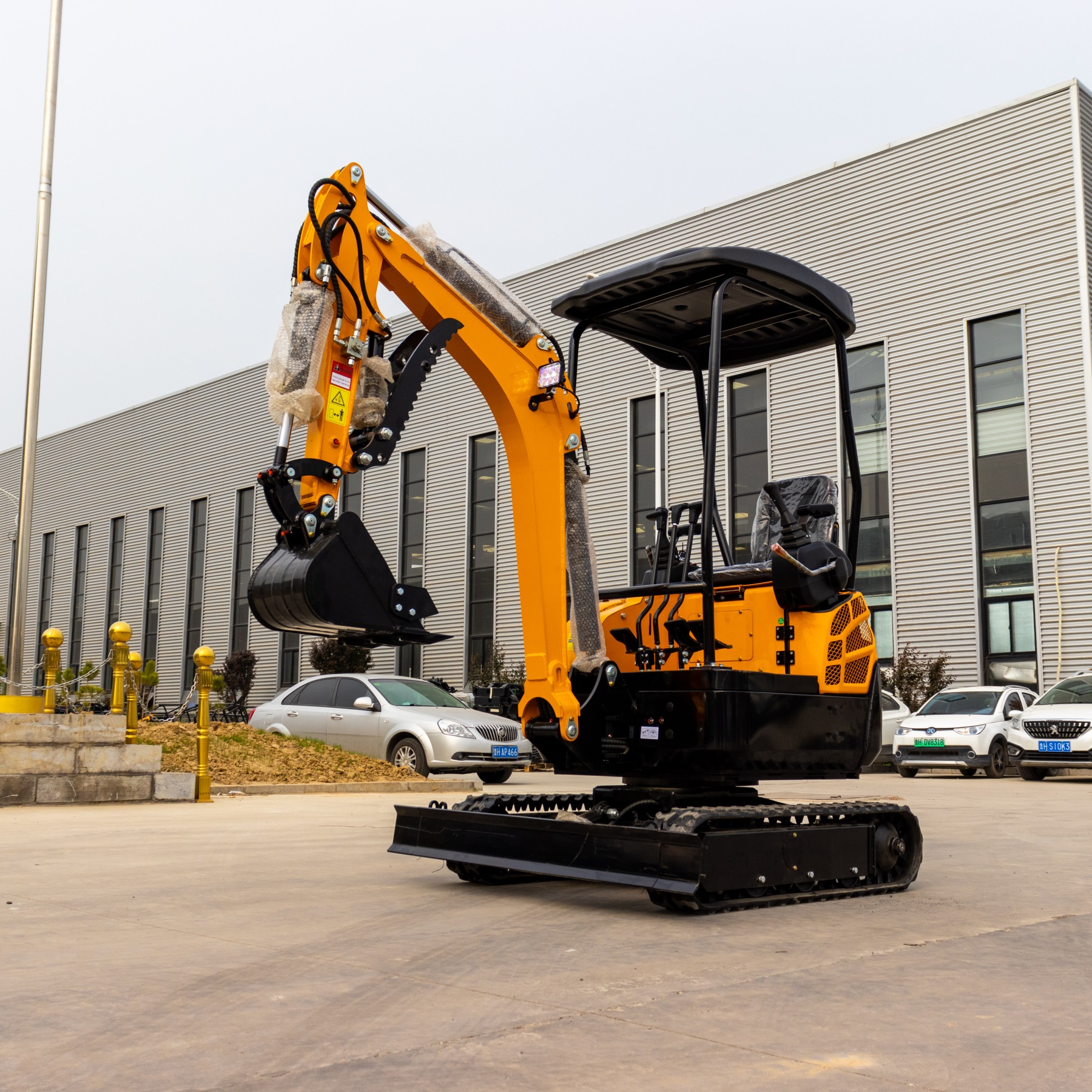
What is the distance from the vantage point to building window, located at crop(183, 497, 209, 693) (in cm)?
4994

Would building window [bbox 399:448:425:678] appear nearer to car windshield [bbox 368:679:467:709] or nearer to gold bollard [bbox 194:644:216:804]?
car windshield [bbox 368:679:467:709]

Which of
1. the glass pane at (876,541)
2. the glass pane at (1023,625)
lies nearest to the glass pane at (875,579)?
the glass pane at (876,541)

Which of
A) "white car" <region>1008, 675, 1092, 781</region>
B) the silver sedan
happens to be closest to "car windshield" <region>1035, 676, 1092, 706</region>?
"white car" <region>1008, 675, 1092, 781</region>

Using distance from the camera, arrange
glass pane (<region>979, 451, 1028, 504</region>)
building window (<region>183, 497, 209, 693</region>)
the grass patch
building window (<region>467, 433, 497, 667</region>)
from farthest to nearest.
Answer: building window (<region>183, 497, 209, 693</region>) < building window (<region>467, 433, 497, 667</region>) < glass pane (<region>979, 451, 1028, 504</region>) < the grass patch

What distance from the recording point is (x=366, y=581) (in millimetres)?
5535

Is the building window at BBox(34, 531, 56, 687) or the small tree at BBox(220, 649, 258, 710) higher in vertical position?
the building window at BBox(34, 531, 56, 687)

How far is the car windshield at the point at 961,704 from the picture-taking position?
824 inches

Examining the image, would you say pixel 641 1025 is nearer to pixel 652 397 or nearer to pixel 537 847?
pixel 537 847

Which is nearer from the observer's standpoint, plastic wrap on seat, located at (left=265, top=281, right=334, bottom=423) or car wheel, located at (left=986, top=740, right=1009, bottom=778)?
plastic wrap on seat, located at (left=265, top=281, right=334, bottom=423)

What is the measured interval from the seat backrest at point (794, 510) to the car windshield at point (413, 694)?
9.04 meters

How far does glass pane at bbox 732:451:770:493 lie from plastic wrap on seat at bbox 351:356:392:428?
24.9 m

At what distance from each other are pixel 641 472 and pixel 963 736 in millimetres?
15413

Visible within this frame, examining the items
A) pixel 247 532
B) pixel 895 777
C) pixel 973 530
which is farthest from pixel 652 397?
pixel 247 532

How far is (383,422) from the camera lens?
5.89m
